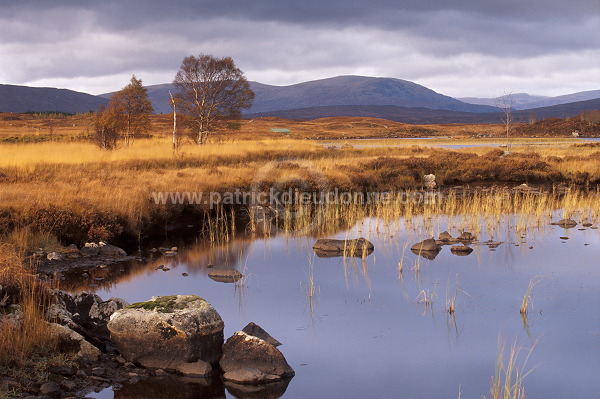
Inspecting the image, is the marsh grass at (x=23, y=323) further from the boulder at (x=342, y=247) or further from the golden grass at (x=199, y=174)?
the boulder at (x=342, y=247)

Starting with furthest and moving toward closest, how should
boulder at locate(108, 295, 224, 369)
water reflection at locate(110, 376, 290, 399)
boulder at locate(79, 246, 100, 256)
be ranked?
boulder at locate(79, 246, 100, 256)
boulder at locate(108, 295, 224, 369)
water reflection at locate(110, 376, 290, 399)

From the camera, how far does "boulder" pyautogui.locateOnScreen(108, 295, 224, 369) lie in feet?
26.9

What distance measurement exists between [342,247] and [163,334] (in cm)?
815

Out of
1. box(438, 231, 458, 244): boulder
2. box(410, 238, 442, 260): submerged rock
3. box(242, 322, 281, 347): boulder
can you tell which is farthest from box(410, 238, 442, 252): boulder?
box(242, 322, 281, 347): boulder

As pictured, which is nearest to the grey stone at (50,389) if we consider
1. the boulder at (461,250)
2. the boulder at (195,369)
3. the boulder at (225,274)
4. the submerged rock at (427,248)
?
the boulder at (195,369)

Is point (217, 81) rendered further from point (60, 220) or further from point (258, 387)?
point (258, 387)

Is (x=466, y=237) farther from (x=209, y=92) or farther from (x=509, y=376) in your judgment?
(x=209, y=92)

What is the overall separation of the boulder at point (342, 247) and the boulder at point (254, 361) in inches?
268

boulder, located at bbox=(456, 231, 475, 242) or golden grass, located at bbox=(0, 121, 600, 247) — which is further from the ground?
golden grass, located at bbox=(0, 121, 600, 247)

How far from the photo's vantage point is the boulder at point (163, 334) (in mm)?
8188

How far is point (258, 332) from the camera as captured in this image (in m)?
8.98

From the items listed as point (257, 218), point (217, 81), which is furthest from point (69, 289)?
A: point (217, 81)

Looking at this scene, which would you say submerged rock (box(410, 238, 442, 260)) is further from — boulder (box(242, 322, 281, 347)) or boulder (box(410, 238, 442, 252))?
boulder (box(242, 322, 281, 347))

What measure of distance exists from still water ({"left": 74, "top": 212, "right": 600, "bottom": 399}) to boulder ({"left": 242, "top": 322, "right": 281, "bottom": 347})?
223mm
